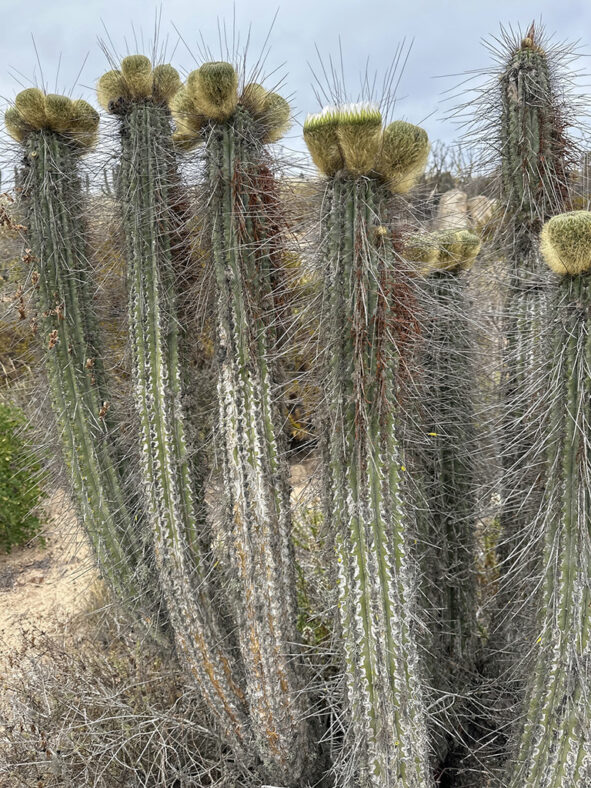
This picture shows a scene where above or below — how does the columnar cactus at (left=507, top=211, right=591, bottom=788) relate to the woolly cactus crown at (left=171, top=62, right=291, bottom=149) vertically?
below

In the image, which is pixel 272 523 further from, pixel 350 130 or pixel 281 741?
pixel 350 130

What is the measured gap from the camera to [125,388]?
2.82 meters

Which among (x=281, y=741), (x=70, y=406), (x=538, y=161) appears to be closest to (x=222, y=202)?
(x=70, y=406)

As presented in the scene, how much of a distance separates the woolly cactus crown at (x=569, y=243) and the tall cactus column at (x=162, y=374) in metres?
1.31

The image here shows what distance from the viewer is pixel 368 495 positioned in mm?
2004

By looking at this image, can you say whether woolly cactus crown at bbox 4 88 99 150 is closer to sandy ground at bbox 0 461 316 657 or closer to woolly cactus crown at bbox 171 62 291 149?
woolly cactus crown at bbox 171 62 291 149

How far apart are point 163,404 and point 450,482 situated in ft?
3.95

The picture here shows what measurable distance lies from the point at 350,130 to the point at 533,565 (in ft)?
4.87

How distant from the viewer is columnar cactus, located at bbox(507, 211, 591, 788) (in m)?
1.84

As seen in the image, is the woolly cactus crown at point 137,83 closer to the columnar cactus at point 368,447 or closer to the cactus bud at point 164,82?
the cactus bud at point 164,82

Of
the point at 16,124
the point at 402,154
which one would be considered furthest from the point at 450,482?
the point at 16,124

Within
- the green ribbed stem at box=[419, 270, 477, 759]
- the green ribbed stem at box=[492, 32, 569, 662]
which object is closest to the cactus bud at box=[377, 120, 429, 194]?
the green ribbed stem at box=[419, 270, 477, 759]

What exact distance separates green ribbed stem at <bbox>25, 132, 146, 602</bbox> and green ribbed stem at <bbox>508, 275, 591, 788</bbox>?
1.51 meters

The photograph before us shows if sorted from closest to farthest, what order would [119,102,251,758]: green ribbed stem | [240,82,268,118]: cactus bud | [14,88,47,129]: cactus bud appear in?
[240,82,268,118]: cactus bud
[119,102,251,758]: green ribbed stem
[14,88,47,129]: cactus bud
